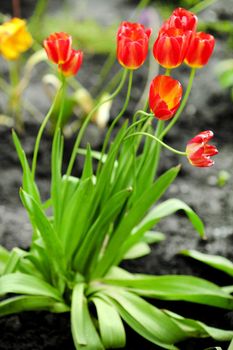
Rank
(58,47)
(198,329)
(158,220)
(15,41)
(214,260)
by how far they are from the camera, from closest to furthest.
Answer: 1. (58,47)
2. (198,329)
3. (158,220)
4. (214,260)
5. (15,41)

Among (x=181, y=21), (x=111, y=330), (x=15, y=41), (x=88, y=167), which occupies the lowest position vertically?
(x=111, y=330)

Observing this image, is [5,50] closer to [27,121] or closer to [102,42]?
[27,121]

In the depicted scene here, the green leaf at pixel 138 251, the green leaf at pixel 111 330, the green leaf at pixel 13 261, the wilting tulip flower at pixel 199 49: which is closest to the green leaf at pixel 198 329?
the green leaf at pixel 111 330

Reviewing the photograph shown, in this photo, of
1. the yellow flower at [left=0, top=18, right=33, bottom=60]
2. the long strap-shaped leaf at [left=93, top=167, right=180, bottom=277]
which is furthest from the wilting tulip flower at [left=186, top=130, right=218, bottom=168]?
the yellow flower at [left=0, top=18, right=33, bottom=60]

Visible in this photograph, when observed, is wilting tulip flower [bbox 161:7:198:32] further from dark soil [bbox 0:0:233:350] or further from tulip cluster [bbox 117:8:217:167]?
dark soil [bbox 0:0:233:350]

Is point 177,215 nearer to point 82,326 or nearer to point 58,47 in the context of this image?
point 82,326

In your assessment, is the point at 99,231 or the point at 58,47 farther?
the point at 99,231

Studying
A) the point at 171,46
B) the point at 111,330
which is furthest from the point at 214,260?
the point at 171,46
